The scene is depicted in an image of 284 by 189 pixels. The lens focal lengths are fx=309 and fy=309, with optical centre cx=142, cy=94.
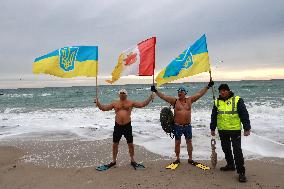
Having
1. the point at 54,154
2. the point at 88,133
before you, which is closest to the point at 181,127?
the point at 54,154

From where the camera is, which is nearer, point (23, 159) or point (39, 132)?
point (23, 159)

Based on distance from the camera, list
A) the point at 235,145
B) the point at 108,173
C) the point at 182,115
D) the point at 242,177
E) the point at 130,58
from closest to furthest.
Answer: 1. the point at 242,177
2. the point at 235,145
3. the point at 108,173
4. the point at 182,115
5. the point at 130,58

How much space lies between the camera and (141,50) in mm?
7102

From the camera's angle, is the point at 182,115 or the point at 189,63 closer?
the point at 182,115

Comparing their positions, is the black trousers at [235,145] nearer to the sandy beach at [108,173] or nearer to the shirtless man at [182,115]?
the sandy beach at [108,173]

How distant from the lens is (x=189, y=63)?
6961 millimetres

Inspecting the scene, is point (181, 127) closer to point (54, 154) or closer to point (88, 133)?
point (54, 154)

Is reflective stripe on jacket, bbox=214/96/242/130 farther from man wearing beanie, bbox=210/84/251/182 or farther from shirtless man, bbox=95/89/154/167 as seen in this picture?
shirtless man, bbox=95/89/154/167

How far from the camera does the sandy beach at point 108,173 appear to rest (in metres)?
5.80

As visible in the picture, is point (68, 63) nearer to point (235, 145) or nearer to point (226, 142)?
point (226, 142)

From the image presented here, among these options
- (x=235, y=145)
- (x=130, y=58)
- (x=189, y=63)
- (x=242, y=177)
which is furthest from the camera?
(x=130, y=58)

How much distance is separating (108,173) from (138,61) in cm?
256

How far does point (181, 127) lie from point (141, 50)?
6.47 feet

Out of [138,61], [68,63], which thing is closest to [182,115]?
[138,61]
